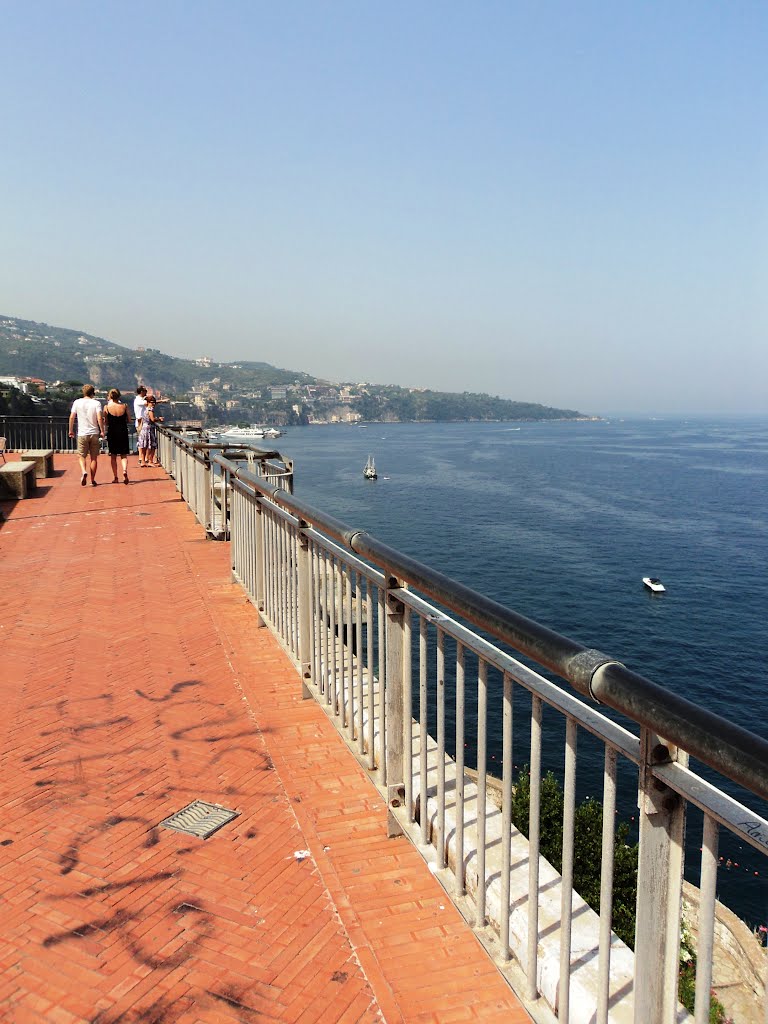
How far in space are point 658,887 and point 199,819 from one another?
7.94 feet

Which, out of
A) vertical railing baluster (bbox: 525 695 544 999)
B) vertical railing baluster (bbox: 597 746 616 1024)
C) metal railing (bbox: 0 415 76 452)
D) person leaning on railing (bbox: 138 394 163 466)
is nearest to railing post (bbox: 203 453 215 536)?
vertical railing baluster (bbox: 525 695 544 999)

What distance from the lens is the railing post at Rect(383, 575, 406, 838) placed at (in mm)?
2969

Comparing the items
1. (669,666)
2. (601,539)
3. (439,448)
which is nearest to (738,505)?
(601,539)

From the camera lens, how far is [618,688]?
5.14ft

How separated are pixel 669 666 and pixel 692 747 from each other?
4128 cm

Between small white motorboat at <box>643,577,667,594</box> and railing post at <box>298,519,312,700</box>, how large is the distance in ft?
160

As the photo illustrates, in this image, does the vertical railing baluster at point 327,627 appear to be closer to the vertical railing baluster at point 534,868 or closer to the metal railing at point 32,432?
the vertical railing baluster at point 534,868

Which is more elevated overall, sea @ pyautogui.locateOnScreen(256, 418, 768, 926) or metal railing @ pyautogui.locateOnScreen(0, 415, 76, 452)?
metal railing @ pyautogui.locateOnScreen(0, 415, 76, 452)

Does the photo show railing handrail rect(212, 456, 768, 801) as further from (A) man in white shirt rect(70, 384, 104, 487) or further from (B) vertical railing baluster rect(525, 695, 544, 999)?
(A) man in white shirt rect(70, 384, 104, 487)

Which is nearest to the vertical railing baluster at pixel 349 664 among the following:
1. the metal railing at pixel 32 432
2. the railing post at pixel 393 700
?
the railing post at pixel 393 700

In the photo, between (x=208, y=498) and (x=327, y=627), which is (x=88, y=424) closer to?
(x=208, y=498)

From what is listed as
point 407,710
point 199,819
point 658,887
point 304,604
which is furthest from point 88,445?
point 658,887

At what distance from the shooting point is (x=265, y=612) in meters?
5.86

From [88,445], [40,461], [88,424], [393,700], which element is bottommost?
[393,700]
